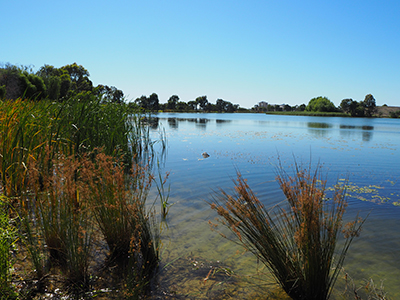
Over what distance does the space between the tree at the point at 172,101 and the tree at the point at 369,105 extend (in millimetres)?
77953

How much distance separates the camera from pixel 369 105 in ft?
310

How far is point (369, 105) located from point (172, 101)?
264 feet

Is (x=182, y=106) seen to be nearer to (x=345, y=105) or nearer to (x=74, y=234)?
(x=345, y=105)

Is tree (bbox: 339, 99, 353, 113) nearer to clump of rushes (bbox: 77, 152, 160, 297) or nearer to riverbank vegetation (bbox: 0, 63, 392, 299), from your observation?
riverbank vegetation (bbox: 0, 63, 392, 299)

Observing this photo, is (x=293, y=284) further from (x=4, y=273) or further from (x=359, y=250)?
(x=4, y=273)

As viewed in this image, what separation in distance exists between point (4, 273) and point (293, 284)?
99.8 inches

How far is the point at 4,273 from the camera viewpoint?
6.95 ft

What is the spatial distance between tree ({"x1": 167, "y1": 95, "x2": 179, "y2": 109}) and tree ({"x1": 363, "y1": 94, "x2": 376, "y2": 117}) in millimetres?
77953

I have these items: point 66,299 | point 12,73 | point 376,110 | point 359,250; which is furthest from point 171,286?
point 376,110

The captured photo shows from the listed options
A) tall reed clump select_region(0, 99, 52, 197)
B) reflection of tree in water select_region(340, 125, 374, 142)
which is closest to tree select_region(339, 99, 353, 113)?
reflection of tree in water select_region(340, 125, 374, 142)

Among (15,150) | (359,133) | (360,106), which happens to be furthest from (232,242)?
(360,106)

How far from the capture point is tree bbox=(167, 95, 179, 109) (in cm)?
11900

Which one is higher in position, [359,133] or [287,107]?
[287,107]

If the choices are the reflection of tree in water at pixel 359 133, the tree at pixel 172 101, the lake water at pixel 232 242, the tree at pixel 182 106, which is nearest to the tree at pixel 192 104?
the tree at pixel 182 106
